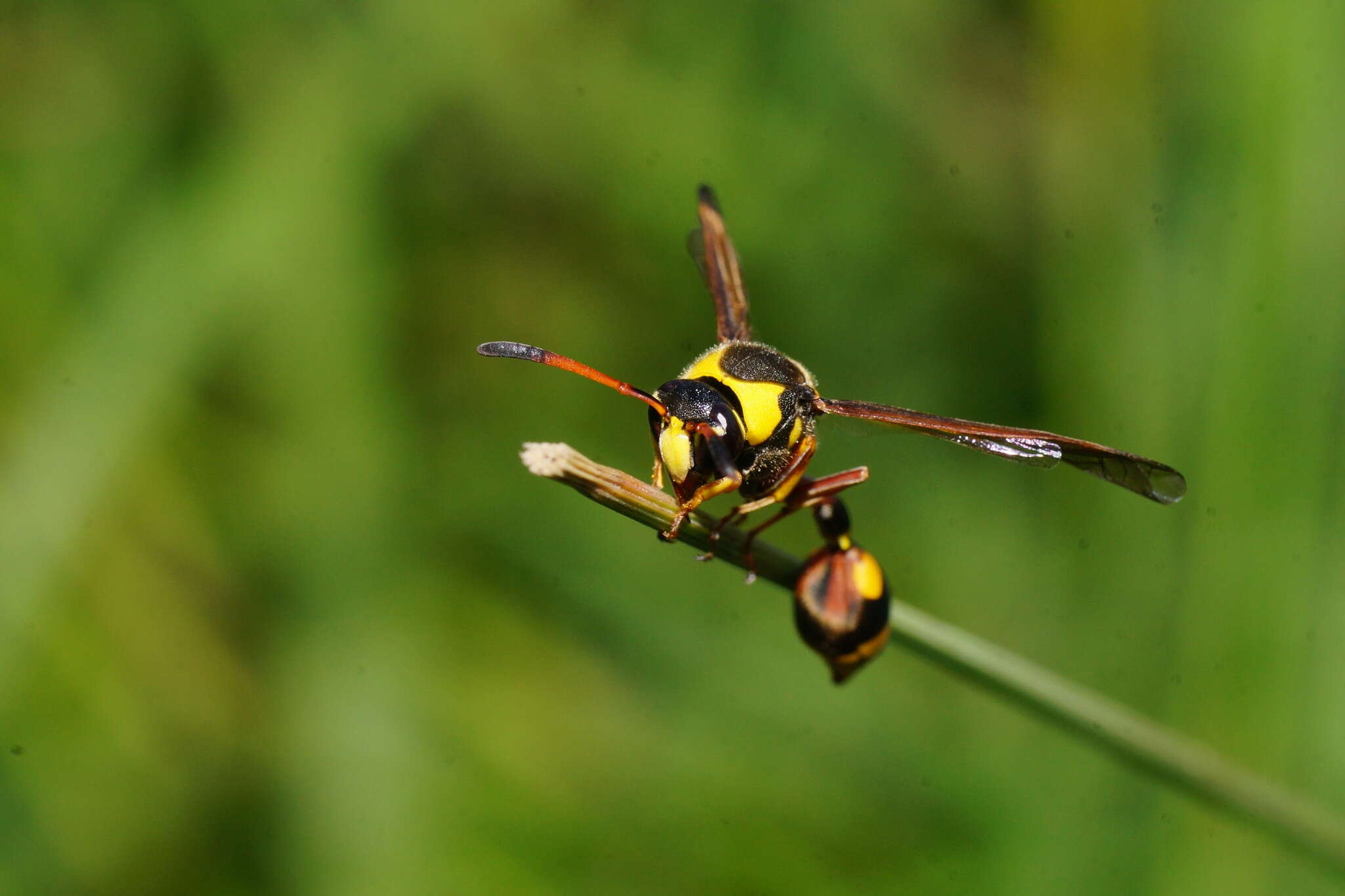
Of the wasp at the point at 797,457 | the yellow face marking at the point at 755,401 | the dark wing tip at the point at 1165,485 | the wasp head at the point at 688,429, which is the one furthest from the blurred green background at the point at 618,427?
the wasp head at the point at 688,429

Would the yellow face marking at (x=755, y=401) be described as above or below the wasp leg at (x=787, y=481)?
above

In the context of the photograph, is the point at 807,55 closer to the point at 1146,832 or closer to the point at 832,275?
the point at 832,275

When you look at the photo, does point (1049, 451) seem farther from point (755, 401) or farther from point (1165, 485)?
point (755, 401)

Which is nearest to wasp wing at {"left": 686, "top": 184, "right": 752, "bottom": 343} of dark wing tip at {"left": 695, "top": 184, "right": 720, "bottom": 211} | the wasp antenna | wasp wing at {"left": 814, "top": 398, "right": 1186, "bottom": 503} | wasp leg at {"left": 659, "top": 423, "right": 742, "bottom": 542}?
dark wing tip at {"left": 695, "top": 184, "right": 720, "bottom": 211}

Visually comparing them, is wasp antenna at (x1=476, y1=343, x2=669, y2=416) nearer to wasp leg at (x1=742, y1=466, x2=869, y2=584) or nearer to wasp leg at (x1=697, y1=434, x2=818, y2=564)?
wasp leg at (x1=697, y1=434, x2=818, y2=564)

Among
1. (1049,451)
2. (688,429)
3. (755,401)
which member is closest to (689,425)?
(688,429)

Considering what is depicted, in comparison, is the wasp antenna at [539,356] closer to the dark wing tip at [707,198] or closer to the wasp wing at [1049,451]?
the wasp wing at [1049,451]
